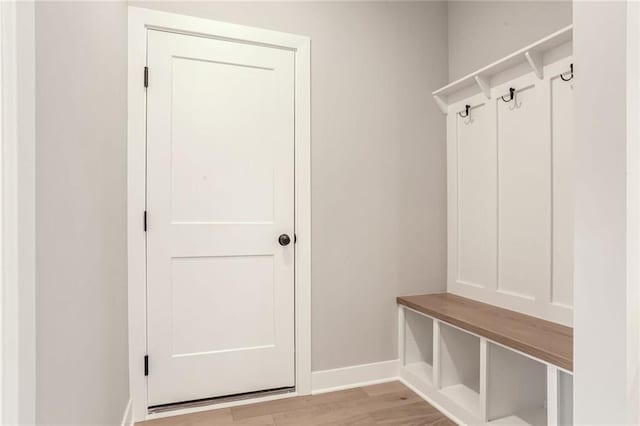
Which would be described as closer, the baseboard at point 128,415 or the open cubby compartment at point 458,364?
Result: the baseboard at point 128,415

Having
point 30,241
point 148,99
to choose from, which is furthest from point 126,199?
point 30,241

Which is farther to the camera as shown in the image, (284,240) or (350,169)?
(350,169)

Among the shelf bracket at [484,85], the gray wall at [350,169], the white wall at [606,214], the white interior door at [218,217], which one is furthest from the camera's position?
the shelf bracket at [484,85]

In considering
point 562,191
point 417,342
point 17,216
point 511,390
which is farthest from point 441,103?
point 17,216

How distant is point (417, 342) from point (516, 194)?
1.14 meters


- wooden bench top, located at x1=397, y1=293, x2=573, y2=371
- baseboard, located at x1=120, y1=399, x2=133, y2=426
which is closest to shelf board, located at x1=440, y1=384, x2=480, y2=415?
wooden bench top, located at x1=397, y1=293, x2=573, y2=371

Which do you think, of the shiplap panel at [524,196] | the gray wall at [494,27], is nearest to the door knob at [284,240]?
the shiplap panel at [524,196]

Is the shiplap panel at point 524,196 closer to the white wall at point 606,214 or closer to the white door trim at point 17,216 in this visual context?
the white wall at point 606,214

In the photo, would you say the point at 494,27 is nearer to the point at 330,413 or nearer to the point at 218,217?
the point at 218,217

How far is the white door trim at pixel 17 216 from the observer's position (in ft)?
2.06

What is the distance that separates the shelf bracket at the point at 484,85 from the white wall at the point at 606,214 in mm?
1458

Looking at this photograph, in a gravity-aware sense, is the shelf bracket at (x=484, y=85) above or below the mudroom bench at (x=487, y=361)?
above

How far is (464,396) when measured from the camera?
2018 millimetres

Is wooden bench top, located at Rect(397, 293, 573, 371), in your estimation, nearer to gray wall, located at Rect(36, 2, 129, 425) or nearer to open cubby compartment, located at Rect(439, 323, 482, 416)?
open cubby compartment, located at Rect(439, 323, 482, 416)
